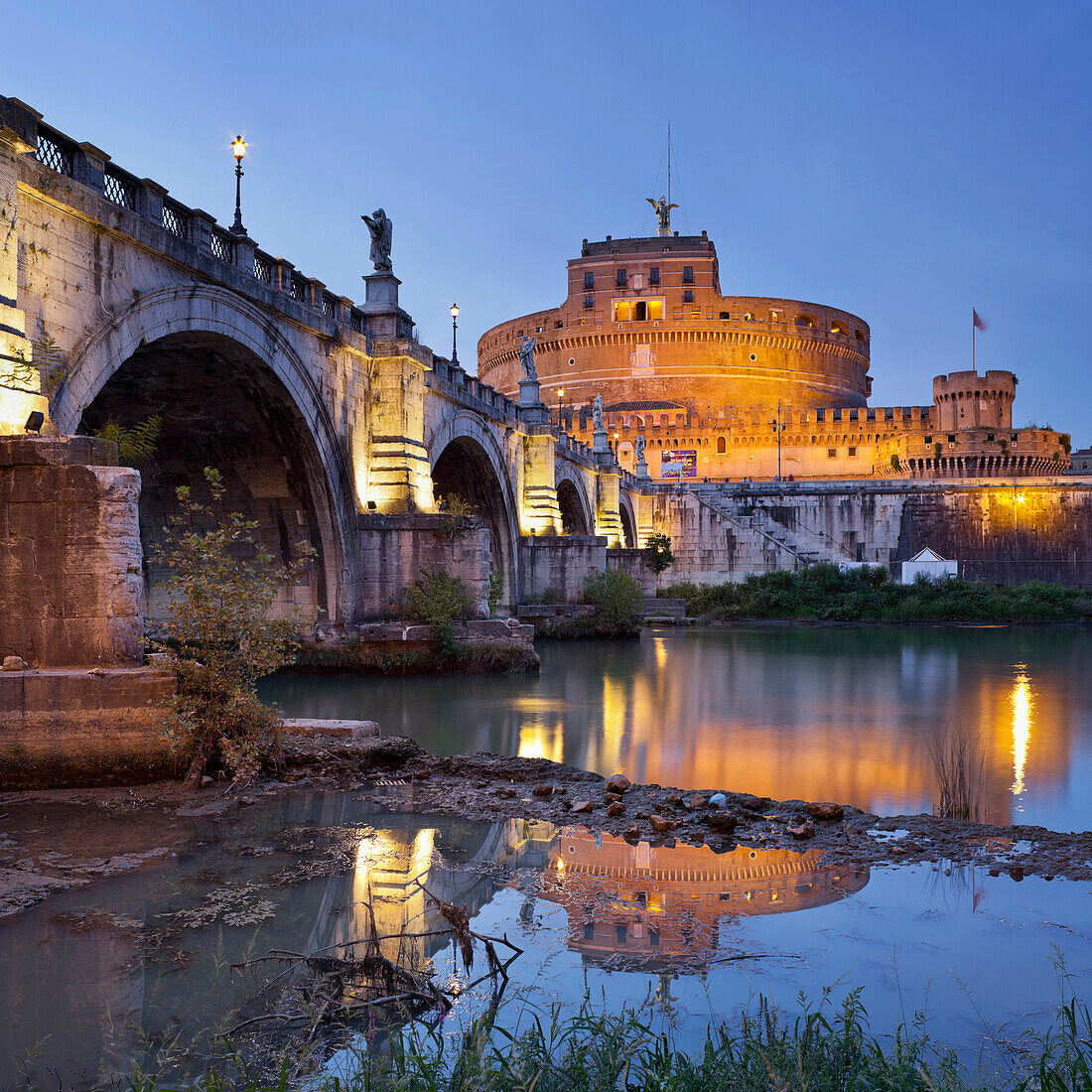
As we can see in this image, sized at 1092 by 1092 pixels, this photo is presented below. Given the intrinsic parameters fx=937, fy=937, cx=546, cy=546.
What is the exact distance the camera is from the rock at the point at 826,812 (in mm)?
6461

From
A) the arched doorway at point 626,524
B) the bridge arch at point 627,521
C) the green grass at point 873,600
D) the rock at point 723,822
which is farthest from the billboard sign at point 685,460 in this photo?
the rock at point 723,822

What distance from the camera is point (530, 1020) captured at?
11.8ft

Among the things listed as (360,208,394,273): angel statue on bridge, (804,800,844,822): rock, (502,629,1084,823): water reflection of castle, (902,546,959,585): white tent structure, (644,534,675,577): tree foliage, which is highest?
(360,208,394,273): angel statue on bridge

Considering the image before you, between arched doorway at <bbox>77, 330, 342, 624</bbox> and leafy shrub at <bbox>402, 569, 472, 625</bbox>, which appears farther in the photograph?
leafy shrub at <bbox>402, 569, 472, 625</bbox>

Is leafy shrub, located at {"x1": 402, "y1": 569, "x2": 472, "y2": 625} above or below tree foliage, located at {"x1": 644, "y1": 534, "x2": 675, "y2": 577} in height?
below

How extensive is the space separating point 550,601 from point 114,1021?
2298 cm

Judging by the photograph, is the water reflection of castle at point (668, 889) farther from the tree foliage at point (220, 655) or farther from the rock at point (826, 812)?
the tree foliage at point (220, 655)

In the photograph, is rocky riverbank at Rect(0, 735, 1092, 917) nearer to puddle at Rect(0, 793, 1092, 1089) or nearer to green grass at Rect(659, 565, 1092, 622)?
puddle at Rect(0, 793, 1092, 1089)

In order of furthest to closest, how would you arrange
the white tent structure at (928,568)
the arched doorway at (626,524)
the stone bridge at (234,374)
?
the arched doorway at (626,524) < the white tent structure at (928,568) < the stone bridge at (234,374)

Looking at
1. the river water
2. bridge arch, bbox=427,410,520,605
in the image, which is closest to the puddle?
the river water

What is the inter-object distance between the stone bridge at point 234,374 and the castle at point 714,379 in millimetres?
45773

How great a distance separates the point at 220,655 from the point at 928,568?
3729 cm

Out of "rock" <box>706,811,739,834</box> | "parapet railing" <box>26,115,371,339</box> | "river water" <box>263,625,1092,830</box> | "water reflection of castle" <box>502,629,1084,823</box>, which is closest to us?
"rock" <box>706,811,739,834</box>

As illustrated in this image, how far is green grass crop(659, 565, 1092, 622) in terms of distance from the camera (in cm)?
3628
